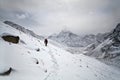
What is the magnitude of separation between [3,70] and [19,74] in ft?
4.46

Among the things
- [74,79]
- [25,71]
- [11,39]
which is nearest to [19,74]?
[25,71]

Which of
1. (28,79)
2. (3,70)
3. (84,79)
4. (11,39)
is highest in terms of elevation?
(11,39)

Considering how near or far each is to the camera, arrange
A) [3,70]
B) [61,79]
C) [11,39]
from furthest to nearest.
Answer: [11,39] < [61,79] < [3,70]

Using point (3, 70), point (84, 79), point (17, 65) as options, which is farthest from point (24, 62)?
point (84, 79)

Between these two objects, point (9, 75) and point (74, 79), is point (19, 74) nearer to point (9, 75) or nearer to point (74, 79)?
point (9, 75)

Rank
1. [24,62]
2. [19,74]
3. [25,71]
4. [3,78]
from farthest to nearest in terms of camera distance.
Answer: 1. [24,62]
2. [25,71]
3. [19,74]
4. [3,78]

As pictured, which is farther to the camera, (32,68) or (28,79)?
(32,68)

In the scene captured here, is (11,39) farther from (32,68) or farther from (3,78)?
(3,78)

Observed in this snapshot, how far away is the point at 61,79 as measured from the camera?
1092cm

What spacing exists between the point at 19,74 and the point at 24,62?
2298mm

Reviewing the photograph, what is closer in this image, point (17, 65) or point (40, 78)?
point (40, 78)

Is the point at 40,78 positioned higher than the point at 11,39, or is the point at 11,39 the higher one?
the point at 11,39

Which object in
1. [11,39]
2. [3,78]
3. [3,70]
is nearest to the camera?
[3,78]

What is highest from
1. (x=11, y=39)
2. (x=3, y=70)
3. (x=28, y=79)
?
(x=11, y=39)
